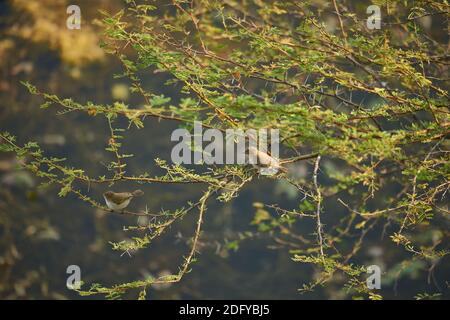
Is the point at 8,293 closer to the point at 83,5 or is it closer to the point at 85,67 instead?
the point at 85,67

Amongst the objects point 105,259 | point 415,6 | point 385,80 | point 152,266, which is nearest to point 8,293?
point 105,259

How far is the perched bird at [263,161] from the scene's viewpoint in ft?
8.26

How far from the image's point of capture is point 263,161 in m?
2.52

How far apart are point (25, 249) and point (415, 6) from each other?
5.12m

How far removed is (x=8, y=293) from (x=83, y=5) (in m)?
2.98

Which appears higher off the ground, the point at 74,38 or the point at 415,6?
the point at 74,38

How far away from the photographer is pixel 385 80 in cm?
341

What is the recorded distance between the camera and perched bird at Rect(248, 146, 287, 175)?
252cm

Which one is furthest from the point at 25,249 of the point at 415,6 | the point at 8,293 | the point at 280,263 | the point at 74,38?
the point at 415,6

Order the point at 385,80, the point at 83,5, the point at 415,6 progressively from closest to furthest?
the point at 415,6
the point at 385,80
the point at 83,5
